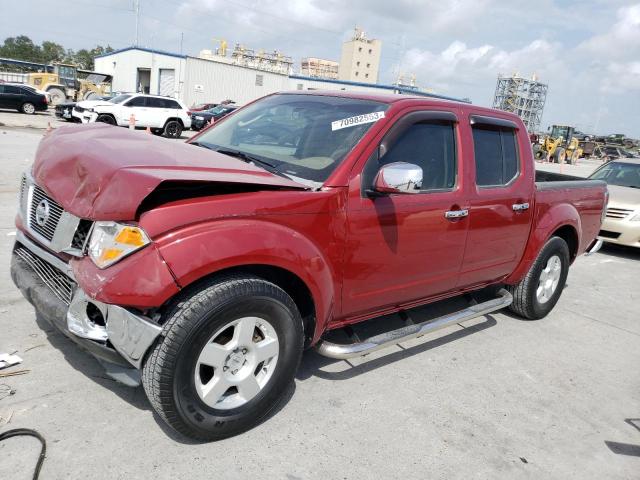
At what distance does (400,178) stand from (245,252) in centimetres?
99

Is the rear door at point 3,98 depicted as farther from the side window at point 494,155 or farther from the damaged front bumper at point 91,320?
the side window at point 494,155

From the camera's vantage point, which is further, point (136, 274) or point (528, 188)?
point (528, 188)

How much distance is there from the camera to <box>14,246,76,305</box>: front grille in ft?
8.68

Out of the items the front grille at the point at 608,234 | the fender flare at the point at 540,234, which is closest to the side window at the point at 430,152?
the fender flare at the point at 540,234

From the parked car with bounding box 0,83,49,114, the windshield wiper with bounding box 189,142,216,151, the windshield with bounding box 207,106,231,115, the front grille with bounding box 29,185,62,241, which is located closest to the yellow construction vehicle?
the parked car with bounding box 0,83,49,114

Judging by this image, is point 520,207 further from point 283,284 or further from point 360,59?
point 360,59

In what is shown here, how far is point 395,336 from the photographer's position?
341cm

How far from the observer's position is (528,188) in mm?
4410

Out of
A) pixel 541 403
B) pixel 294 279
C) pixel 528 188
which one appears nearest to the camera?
pixel 294 279

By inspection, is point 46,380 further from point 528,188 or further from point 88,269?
point 528,188

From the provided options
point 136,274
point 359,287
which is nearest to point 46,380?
point 136,274

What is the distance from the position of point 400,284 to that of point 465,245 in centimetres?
69

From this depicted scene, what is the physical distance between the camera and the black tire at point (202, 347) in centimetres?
238

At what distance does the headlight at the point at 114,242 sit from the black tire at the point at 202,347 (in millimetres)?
345
